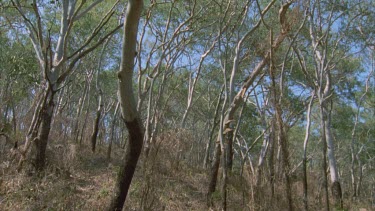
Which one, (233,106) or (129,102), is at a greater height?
(233,106)

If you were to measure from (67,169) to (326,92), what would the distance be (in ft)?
30.3

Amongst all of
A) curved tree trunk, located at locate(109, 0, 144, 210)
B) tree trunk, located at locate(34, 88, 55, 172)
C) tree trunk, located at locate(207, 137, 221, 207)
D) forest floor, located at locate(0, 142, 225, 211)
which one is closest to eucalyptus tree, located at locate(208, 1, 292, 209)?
tree trunk, located at locate(207, 137, 221, 207)

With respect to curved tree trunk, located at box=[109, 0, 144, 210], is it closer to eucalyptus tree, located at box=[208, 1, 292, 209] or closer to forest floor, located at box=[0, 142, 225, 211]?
forest floor, located at box=[0, 142, 225, 211]

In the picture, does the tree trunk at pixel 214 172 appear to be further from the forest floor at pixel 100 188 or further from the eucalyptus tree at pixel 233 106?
the forest floor at pixel 100 188

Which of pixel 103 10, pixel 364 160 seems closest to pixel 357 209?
pixel 103 10

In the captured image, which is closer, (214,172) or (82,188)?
(82,188)

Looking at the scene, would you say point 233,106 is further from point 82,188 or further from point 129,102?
point 129,102

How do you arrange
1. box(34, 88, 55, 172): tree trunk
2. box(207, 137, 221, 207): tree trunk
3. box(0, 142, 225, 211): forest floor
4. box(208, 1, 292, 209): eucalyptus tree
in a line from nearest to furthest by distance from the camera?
box(0, 142, 225, 211): forest floor, box(208, 1, 292, 209): eucalyptus tree, box(34, 88, 55, 172): tree trunk, box(207, 137, 221, 207): tree trunk

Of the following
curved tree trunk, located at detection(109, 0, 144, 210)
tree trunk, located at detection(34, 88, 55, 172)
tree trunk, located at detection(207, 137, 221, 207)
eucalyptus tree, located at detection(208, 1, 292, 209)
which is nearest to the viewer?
curved tree trunk, located at detection(109, 0, 144, 210)

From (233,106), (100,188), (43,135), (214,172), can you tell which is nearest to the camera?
(43,135)

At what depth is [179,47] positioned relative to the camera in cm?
1480

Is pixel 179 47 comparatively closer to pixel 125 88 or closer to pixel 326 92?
pixel 326 92

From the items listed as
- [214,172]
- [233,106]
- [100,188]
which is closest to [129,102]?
[233,106]

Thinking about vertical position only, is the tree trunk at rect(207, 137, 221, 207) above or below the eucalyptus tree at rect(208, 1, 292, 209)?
below
